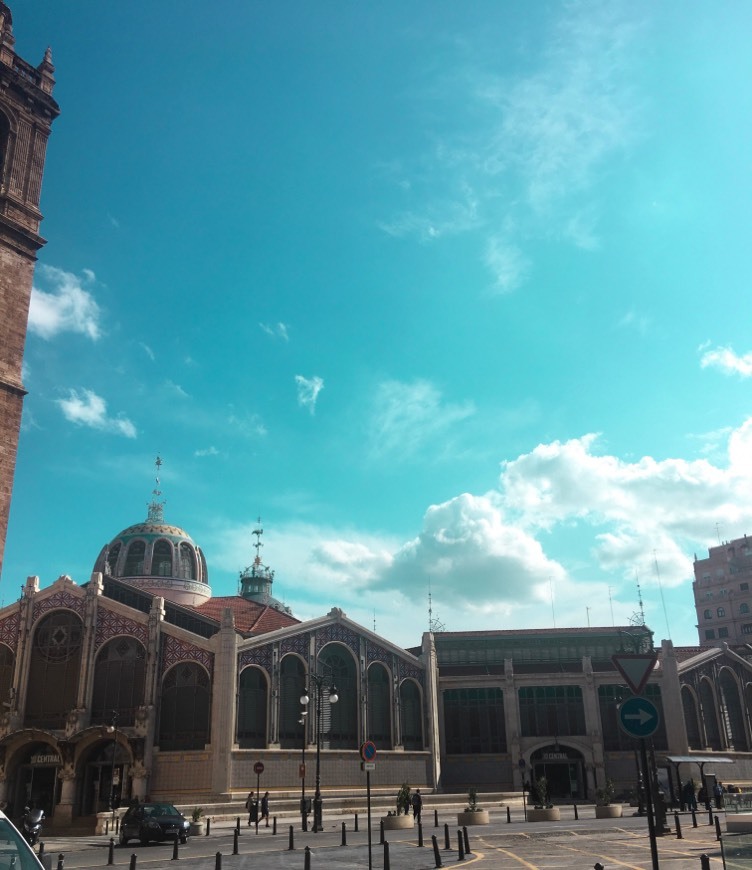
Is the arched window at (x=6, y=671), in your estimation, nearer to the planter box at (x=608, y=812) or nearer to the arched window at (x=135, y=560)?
the arched window at (x=135, y=560)

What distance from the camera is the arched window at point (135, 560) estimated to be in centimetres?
6195

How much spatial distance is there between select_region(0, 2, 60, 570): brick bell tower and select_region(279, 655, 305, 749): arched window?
2713 centimetres

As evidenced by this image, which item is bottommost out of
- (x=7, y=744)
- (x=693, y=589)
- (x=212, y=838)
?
(x=212, y=838)

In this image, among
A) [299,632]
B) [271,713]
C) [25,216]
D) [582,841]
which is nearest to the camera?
[582,841]

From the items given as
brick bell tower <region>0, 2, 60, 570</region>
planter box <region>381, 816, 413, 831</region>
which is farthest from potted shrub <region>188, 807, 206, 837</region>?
brick bell tower <region>0, 2, 60, 570</region>

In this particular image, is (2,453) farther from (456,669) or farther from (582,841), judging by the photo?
(456,669)

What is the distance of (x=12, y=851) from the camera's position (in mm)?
7629

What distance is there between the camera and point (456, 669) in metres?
63.8

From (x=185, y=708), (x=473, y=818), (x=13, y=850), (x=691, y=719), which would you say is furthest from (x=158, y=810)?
(x=691, y=719)

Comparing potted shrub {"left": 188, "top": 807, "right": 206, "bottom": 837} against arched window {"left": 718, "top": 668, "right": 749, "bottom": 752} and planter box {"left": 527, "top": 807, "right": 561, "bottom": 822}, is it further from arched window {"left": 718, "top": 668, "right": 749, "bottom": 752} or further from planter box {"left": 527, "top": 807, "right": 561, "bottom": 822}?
arched window {"left": 718, "top": 668, "right": 749, "bottom": 752}

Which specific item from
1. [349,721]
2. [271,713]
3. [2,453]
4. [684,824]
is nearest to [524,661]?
[349,721]

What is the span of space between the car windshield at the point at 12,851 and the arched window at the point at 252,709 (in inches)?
1672

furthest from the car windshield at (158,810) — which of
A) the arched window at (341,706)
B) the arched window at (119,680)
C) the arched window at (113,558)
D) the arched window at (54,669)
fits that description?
the arched window at (113,558)

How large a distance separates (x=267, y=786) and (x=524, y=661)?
26452mm
